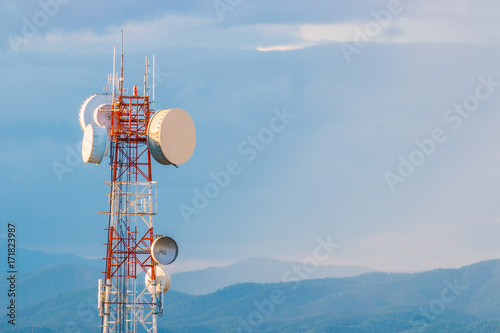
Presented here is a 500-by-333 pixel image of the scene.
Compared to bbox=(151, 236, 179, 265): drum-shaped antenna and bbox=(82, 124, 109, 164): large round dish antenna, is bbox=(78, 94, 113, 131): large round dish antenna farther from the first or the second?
bbox=(151, 236, 179, 265): drum-shaped antenna

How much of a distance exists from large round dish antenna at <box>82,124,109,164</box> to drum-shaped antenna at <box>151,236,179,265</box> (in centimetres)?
473

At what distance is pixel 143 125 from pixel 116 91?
235cm

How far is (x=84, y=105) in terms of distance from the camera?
46688 mm

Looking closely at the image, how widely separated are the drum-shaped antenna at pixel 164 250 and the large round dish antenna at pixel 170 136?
363 centimetres

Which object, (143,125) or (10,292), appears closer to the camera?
(143,125)

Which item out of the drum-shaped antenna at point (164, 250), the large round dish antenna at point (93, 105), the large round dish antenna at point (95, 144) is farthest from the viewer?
the large round dish antenna at point (93, 105)

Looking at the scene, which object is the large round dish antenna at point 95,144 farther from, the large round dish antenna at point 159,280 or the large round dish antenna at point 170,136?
the large round dish antenna at point 159,280

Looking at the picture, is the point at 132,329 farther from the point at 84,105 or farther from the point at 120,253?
the point at 84,105

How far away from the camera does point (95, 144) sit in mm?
44188

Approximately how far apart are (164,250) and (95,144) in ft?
19.3

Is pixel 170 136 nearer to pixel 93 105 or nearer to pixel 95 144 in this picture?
pixel 95 144

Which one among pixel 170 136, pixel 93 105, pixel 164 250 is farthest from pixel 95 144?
pixel 164 250

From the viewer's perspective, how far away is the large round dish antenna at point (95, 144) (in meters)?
44.2

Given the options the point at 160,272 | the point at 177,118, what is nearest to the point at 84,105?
the point at 177,118
